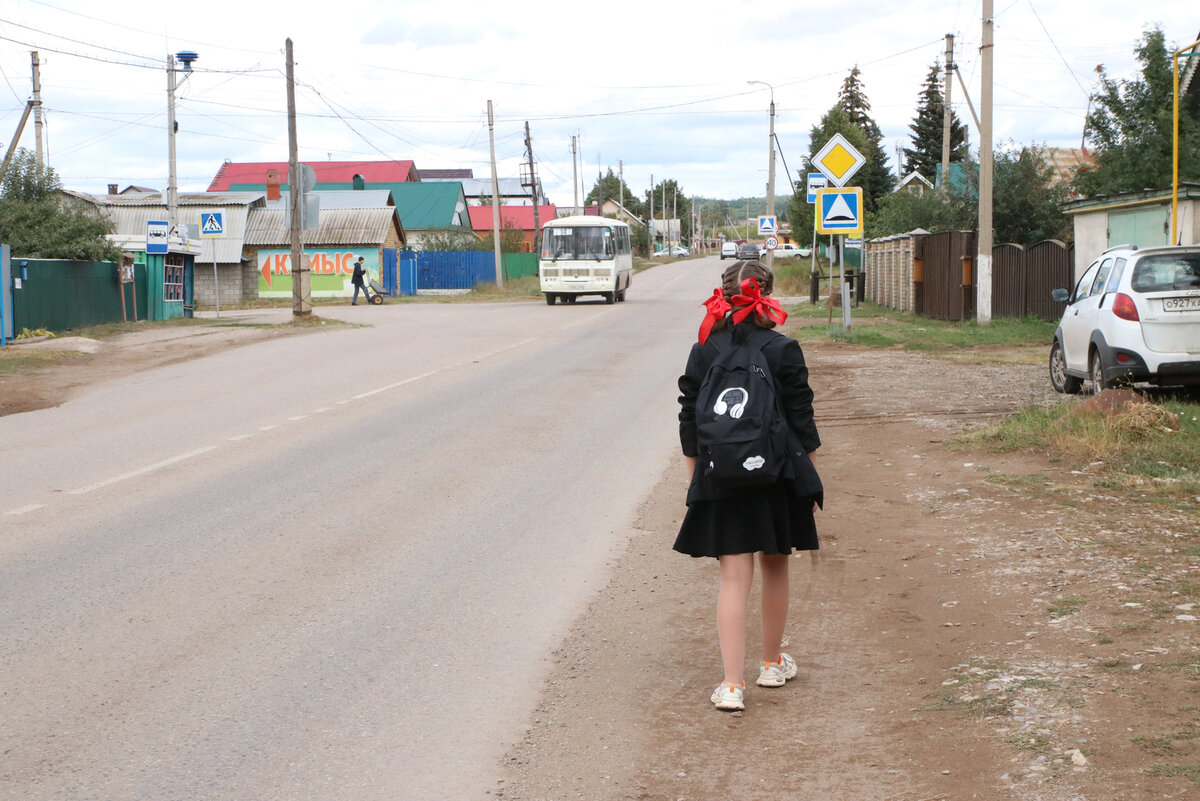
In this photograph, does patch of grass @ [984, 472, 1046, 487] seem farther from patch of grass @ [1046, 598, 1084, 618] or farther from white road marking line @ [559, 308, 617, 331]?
white road marking line @ [559, 308, 617, 331]

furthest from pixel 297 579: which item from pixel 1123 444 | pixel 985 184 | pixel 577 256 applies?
pixel 577 256

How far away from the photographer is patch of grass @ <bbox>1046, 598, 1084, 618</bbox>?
18.6ft

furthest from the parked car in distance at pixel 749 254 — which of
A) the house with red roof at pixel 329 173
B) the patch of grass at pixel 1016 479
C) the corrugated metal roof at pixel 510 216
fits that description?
the corrugated metal roof at pixel 510 216

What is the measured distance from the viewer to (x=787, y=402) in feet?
15.5

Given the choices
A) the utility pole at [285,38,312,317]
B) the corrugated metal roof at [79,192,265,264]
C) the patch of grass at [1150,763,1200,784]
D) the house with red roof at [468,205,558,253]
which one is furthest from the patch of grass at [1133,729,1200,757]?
the house with red roof at [468,205,558,253]

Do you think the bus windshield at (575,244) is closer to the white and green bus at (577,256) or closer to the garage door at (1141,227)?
the white and green bus at (577,256)

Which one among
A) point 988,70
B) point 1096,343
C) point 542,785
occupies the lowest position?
point 542,785

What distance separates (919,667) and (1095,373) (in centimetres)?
855

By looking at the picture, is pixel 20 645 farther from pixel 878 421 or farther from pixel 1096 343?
pixel 1096 343

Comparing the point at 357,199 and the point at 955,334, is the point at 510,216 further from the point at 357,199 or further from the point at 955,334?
the point at 955,334

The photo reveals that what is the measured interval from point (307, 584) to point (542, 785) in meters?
2.88

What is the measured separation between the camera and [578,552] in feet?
A: 24.3

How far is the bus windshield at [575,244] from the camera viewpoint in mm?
41000

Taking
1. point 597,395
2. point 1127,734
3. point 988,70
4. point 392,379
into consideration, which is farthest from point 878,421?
point 988,70
